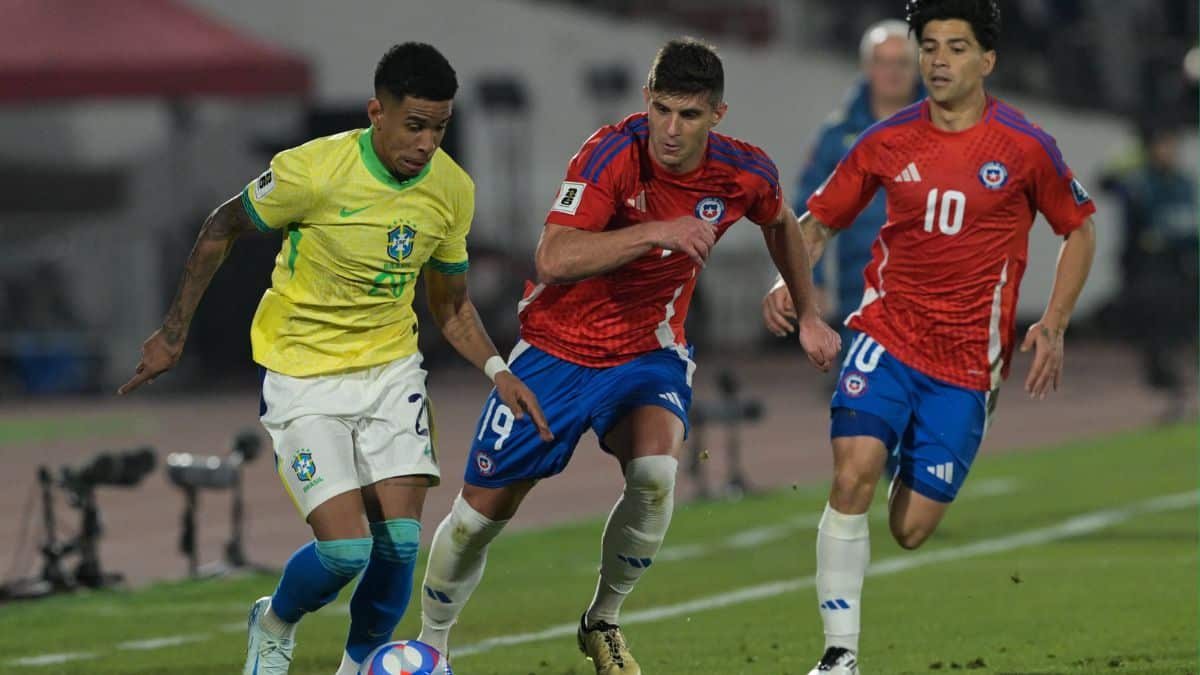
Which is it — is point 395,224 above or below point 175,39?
above

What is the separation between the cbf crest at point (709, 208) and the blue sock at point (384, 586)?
4.78 ft

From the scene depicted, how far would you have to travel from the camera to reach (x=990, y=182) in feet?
26.3

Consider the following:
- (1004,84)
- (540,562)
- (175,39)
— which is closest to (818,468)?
(540,562)

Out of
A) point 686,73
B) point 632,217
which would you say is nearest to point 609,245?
point 632,217

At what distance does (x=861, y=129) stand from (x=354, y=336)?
548 cm

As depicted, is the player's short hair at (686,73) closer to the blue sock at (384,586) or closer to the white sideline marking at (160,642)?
the blue sock at (384,586)

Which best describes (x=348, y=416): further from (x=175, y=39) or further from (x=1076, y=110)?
(x=1076, y=110)

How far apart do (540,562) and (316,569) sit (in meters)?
5.66

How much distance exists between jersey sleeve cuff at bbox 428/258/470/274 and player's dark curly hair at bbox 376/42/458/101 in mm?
663

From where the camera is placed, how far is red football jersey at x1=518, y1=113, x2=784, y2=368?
763cm

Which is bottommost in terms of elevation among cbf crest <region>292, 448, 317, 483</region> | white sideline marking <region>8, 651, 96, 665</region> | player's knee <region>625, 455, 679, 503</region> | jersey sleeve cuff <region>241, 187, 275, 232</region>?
white sideline marking <region>8, 651, 96, 665</region>

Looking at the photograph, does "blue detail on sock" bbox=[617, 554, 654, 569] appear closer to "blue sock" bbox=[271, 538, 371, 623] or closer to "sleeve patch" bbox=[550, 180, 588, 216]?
"blue sock" bbox=[271, 538, 371, 623]

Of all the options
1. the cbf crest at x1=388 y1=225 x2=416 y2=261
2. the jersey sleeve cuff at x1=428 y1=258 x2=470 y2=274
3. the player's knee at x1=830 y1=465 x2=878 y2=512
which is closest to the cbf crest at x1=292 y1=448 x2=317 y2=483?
the cbf crest at x1=388 y1=225 x2=416 y2=261

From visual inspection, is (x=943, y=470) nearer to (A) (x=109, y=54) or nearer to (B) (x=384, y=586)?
(B) (x=384, y=586)
